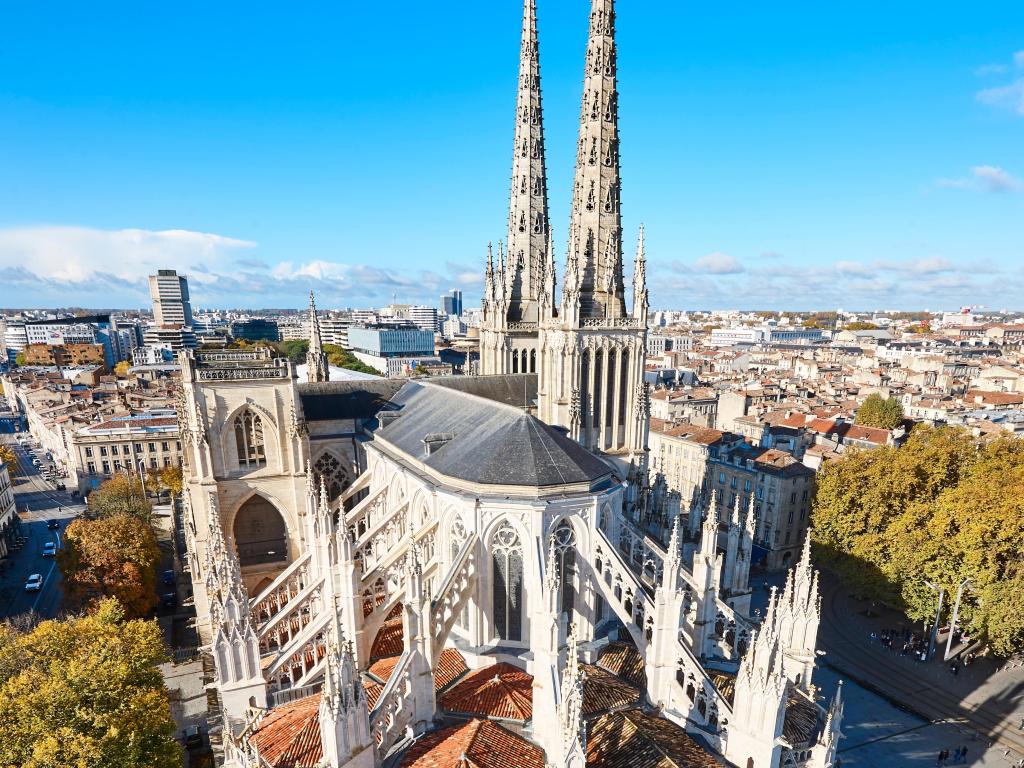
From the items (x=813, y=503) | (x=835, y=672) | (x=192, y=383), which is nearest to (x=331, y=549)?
(x=192, y=383)

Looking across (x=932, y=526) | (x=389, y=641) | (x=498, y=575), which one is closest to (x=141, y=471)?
(x=389, y=641)

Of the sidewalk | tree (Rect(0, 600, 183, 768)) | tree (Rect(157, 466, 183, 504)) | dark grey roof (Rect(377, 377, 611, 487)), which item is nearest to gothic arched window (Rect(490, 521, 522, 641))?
dark grey roof (Rect(377, 377, 611, 487))

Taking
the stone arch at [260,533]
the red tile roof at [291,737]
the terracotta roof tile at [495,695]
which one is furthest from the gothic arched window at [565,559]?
the stone arch at [260,533]

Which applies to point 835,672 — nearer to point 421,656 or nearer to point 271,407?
point 421,656

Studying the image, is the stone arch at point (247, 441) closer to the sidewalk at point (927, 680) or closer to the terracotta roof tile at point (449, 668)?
the terracotta roof tile at point (449, 668)

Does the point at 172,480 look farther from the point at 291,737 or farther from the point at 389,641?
the point at 291,737

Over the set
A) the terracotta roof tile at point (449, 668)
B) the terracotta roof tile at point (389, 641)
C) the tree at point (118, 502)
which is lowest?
the tree at point (118, 502)
